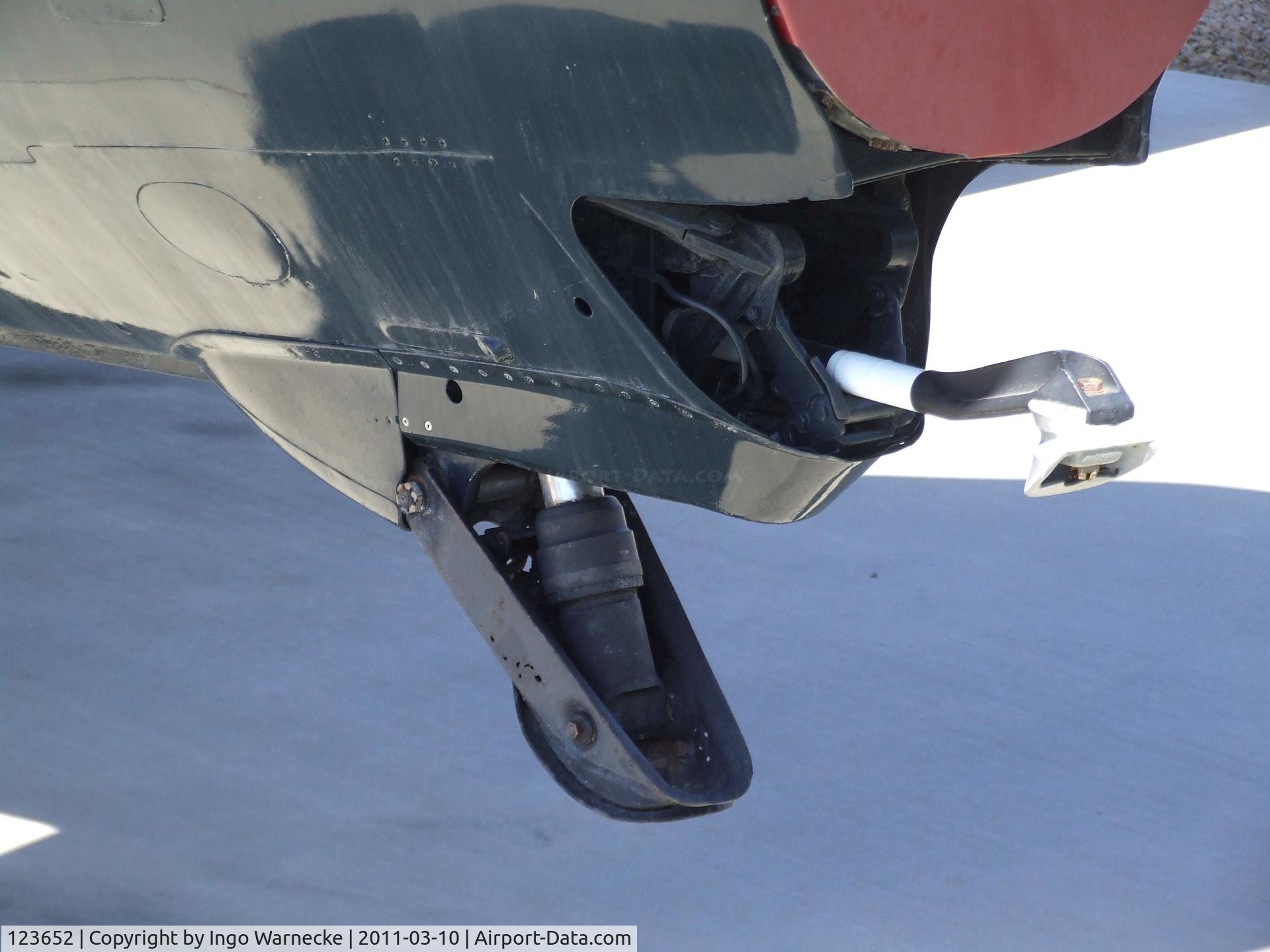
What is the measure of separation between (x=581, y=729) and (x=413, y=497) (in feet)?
1.46

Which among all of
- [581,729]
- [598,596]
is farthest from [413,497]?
[581,729]

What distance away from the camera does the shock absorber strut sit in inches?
82.4

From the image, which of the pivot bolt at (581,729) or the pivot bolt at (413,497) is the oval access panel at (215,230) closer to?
the pivot bolt at (413,497)

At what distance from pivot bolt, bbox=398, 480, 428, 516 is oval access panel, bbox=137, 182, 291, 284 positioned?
37cm

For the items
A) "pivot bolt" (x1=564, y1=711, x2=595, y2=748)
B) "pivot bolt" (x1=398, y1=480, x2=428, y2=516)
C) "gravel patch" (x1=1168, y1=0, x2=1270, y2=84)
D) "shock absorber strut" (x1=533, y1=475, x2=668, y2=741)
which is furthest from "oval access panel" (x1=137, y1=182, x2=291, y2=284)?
"gravel patch" (x1=1168, y1=0, x2=1270, y2=84)

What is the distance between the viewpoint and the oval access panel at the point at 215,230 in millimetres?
1958

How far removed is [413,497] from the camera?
83.8 inches

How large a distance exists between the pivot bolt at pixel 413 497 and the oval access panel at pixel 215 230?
37 centimetres

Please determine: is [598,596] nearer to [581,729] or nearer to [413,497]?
[581,729]

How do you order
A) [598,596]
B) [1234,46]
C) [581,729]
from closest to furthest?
1. [581,729]
2. [598,596]
3. [1234,46]

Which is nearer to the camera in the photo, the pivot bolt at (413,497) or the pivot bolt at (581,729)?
the pivot bolt at (581,729)
